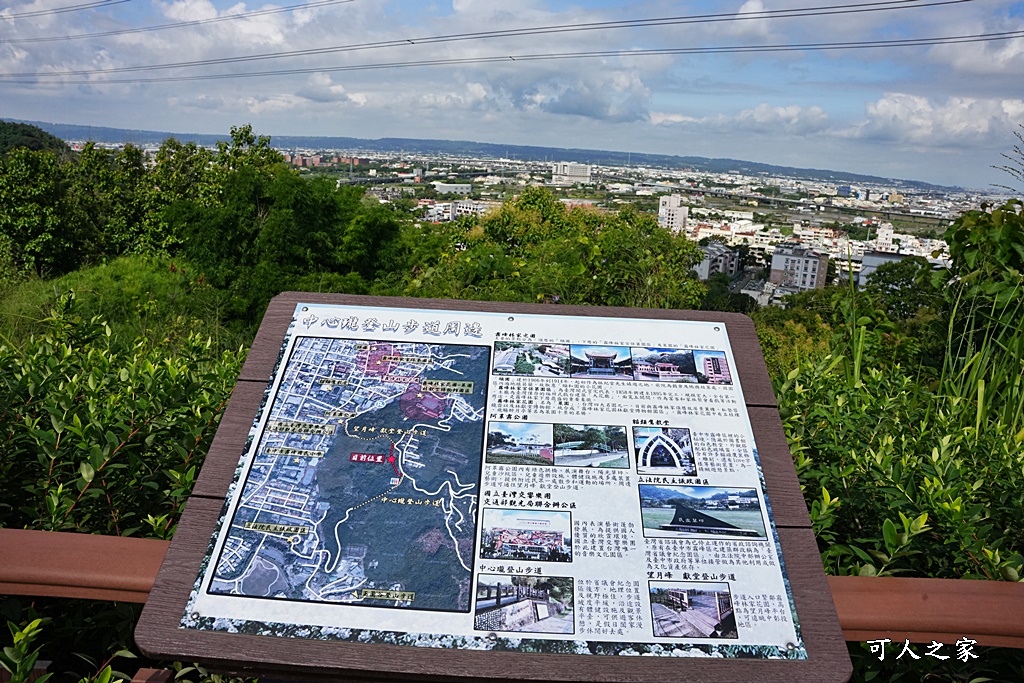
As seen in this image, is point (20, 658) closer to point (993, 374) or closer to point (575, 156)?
point (993, 374)

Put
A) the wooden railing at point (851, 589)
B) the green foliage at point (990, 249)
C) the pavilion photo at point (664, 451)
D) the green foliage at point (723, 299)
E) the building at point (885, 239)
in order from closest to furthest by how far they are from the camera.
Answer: the wooden railing at point (851, 589)
the pavilion photo at point (664, 451)
the green foliage at point (990, 249)
the green foliage at point (723, 299)
the building at point (885, 239)

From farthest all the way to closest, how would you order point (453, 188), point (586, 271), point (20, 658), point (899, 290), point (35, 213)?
point (35, 213), point (453, 188), point (586, 271), point (899, 290), point (20, 658)

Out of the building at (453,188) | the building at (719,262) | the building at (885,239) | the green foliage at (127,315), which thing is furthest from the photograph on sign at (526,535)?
the building at (453,188)

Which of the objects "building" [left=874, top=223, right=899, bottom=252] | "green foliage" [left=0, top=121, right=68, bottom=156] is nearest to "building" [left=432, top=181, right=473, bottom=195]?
"building" [left=874, top=223, right=899, bottom=252]

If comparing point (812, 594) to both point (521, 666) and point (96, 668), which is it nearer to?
point (521, 666)

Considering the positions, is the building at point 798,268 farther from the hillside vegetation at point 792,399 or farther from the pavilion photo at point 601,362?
the pavilion photo at point 601,362

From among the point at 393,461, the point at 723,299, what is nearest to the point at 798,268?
the point at 723,299
